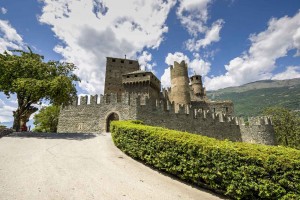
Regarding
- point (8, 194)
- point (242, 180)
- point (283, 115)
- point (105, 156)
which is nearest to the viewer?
point (8, 194)

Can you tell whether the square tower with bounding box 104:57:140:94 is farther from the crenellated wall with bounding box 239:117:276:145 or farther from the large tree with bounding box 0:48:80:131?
the crenellated wall with bounding box 239:117:276:145

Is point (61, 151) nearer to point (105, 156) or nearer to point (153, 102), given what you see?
point (105, 156)

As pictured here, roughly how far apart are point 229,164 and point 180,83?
2582 centimetres

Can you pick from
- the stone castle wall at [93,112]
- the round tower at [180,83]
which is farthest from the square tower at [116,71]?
the stone castle wall at [93,112]

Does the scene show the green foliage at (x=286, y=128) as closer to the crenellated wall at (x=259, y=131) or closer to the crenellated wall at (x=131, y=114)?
the crenellated wall at (x=259, y=131)

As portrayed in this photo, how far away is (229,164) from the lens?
6414 mm

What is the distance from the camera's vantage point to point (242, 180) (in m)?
6.03

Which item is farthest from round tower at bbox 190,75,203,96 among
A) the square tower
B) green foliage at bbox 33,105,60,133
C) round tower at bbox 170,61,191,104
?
green foliage at bbox 33,105,60,133

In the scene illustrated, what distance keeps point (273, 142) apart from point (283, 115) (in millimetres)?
12505

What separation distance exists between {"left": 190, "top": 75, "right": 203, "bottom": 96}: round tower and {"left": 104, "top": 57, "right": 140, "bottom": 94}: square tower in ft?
44.2

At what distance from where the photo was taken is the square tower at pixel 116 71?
40219mm

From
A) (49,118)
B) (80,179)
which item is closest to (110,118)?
(80,179)

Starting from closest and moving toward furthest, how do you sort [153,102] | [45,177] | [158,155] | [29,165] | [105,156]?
[45,177]
[29,165]
[158,155]
[105,156]
[153,102]

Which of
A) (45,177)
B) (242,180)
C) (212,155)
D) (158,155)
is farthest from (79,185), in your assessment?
(242,180)
